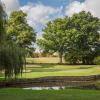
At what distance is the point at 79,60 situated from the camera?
7856cm

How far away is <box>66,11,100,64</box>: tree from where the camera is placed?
76.8 metres

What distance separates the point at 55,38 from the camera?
79438 mm

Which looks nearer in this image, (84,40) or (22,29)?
(22,29)

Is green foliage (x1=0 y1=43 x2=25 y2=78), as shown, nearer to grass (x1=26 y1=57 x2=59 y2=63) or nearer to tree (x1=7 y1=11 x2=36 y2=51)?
tree (x1=7 y1=11 x2=36 y2=51)

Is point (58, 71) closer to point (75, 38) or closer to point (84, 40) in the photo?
point (75, 38)

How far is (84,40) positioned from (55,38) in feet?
20.7

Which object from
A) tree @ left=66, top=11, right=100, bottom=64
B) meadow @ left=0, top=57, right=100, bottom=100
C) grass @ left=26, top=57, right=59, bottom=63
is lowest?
meadow @ left=0, top=57, right=100, bottom=100

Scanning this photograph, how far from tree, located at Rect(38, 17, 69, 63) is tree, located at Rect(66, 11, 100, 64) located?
1487mm

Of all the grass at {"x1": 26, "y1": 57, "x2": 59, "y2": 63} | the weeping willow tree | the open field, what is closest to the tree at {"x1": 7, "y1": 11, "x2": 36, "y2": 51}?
the open field

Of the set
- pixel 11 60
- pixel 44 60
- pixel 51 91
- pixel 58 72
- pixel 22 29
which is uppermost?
pixel 22 29

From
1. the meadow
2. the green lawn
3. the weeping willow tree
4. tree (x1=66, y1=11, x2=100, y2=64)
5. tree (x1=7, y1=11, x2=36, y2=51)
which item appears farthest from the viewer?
tree (x1=66, y1=11, x2=100, y2=64)

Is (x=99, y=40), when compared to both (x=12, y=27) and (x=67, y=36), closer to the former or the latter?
(x=67, y=36)

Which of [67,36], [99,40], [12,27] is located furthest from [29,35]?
[99,40]

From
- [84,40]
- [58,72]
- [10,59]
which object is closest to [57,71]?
[58,72]
